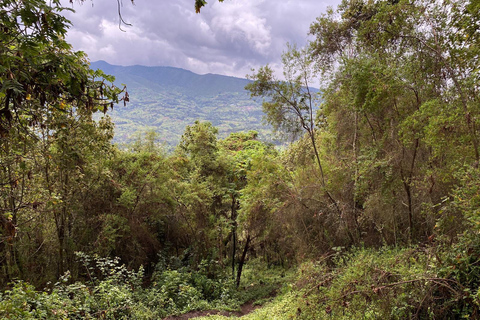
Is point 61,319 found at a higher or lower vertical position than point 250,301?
higher

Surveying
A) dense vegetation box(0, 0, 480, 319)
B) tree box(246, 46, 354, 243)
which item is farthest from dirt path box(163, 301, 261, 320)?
tree box(246, 46, 354, 243)

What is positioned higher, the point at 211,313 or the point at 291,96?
the point at 291,96

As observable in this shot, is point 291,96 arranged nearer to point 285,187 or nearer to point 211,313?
point 285,187

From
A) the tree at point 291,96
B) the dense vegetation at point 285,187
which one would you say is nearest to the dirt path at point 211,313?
the dense vegetation at point 285,187

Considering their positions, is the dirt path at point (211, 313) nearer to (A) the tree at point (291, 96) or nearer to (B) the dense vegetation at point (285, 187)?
(B) the dense vegetation at point (285, 187)

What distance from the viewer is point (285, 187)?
9.81 m

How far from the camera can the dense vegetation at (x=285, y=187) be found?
374cm

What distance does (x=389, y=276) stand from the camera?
4883mm

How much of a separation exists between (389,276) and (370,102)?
4.09 meters

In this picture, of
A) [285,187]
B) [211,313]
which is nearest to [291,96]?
[285,187]

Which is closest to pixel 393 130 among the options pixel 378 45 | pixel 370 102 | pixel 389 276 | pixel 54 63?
pixel 370 102

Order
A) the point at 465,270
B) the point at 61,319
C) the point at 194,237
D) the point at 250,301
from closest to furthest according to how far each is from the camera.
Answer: the point at 465,270 → the point at 61,319 → the point at 250,301 → the point at 194,237

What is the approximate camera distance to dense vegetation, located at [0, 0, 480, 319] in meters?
3.74

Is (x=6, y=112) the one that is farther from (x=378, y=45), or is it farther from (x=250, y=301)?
(x=250, y=301)
